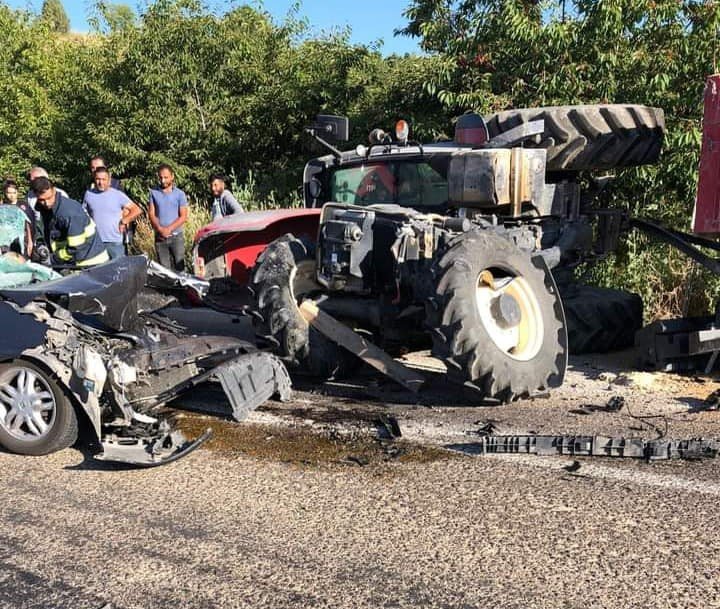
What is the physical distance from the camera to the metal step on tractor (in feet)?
17.4

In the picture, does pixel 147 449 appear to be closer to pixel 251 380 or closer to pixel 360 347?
pixel 251 380

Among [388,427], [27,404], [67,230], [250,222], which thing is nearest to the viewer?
[27,404]

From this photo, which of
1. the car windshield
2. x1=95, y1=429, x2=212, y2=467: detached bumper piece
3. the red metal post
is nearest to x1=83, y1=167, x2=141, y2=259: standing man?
the car windshield

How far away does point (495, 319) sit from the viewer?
18.0 feet

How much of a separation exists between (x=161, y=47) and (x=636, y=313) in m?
10.0

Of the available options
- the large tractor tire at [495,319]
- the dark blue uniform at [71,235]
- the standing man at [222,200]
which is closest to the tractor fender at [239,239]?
the dark blue uniform at [71,235]

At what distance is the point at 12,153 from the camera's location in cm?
1692

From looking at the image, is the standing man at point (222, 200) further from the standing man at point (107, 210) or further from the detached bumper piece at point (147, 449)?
the detached bumper piece at point (147, 449)

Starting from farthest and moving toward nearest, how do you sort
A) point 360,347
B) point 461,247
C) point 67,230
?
1. point 67,230
2. point 360,347
3. point 461,247

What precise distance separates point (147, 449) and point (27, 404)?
833 millimetres

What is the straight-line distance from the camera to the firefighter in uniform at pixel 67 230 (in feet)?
22.5

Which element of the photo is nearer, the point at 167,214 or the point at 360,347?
the point at 360,347

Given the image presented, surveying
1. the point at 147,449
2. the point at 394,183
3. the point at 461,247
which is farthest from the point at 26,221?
the point at 461,247

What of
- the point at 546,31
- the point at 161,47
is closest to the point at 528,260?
the point at 546,31
